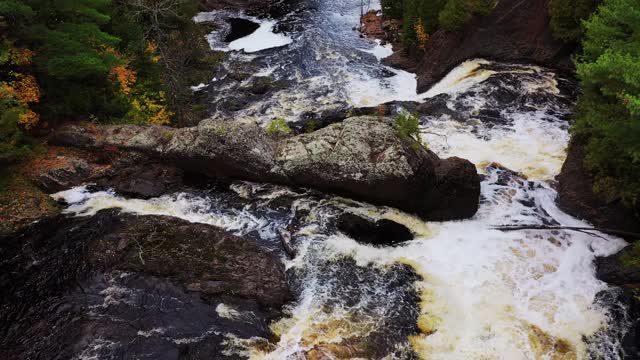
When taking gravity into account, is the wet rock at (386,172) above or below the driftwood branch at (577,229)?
above

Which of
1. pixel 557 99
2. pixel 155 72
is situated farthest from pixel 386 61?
pixel 155 72

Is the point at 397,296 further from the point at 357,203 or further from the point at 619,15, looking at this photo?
the point at 619,15

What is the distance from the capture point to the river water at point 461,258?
30.8ft

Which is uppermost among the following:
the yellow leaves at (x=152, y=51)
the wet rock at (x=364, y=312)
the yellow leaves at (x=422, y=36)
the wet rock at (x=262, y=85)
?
the yellow leaves at (x=152, y=51)

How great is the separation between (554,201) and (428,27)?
15.2 meters

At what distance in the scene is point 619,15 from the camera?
1066 cm

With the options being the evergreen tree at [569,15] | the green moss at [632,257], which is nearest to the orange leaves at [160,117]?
the green moss at [632,257]

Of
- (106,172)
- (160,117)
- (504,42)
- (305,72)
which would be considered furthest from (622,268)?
(305,72)

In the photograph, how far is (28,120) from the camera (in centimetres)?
1467

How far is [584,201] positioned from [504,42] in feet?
38.7

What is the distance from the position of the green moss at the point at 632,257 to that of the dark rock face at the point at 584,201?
1.37 metres

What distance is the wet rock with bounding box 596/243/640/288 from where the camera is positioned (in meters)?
10.3

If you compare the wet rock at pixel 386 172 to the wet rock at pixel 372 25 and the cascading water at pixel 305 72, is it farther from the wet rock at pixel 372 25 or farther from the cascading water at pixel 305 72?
the wet rock at pixel 372 25

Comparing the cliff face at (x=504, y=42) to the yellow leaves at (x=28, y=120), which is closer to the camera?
the yellow leaves at (x=28, y=120)
